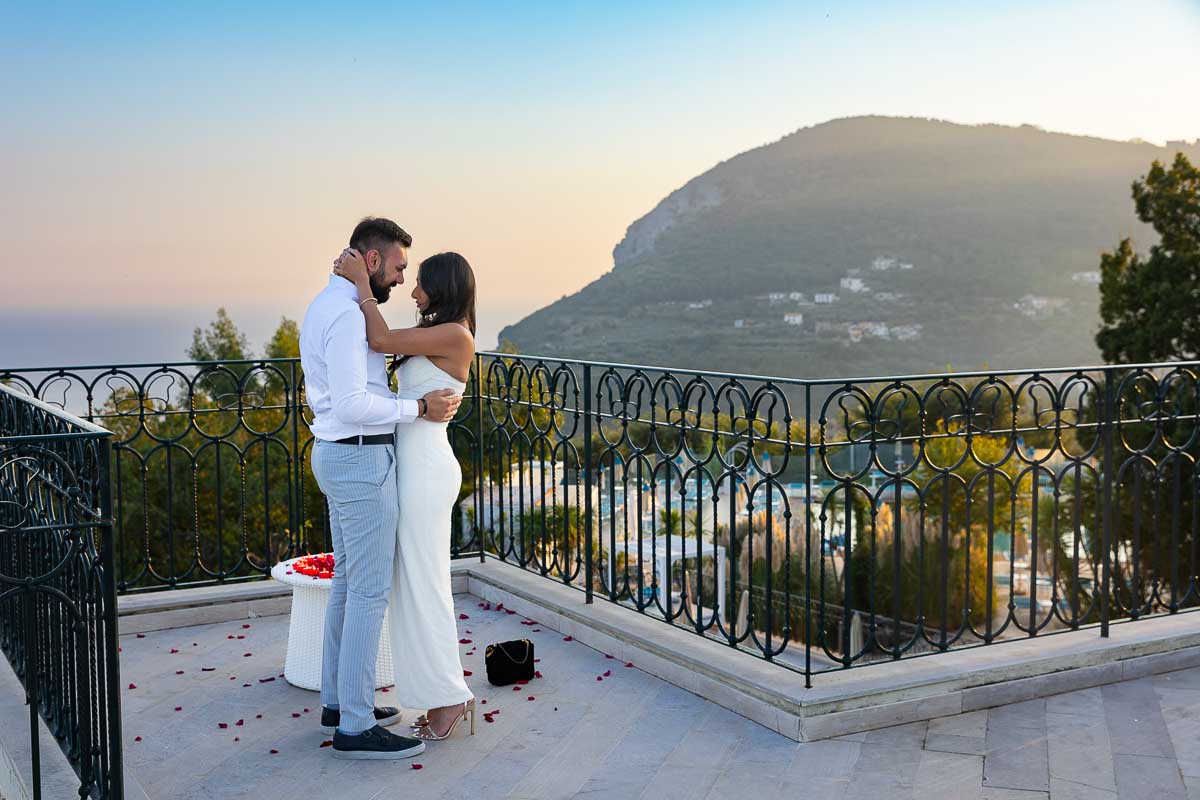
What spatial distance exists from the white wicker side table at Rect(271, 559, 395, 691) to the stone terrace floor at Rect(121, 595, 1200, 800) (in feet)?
0.24

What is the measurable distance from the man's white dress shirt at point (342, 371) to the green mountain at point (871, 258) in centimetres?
4740

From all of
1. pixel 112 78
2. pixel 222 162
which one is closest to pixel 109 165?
pixel 112 78

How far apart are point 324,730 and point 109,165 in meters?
39.8

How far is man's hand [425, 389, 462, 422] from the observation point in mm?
3609

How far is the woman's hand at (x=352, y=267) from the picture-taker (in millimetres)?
3504

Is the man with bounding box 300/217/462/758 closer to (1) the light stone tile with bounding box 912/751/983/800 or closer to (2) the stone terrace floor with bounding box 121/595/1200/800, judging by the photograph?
(2) the stone terrace floor with bounding box 121/595/1200/800

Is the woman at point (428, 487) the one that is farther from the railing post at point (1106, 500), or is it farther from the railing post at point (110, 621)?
the railing post at point (1106, 500)

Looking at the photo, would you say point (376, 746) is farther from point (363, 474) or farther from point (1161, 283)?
point (1161, 283)

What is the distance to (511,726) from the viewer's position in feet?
13.0

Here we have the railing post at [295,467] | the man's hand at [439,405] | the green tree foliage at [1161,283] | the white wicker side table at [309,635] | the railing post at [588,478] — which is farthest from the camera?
the green tree foliage at [1161,283]

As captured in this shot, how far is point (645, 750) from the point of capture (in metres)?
3.71

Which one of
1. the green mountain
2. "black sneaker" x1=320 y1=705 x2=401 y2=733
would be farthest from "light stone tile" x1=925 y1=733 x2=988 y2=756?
the green mountain

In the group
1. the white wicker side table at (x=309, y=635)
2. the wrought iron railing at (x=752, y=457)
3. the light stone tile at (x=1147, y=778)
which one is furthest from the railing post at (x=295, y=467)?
the light stone tile at (x=1147, y=778)

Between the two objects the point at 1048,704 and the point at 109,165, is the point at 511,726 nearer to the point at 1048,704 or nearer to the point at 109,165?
the point at 1048,704
